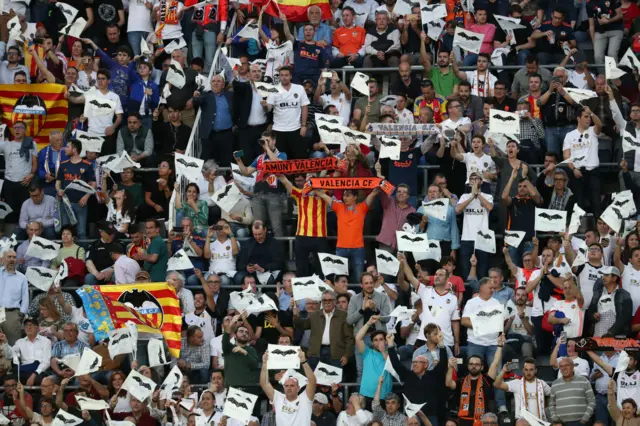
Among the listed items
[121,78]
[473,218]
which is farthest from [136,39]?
[473,218]

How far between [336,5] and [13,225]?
19.8 ft

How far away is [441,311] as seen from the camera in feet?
75.9

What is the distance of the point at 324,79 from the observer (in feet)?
87.4

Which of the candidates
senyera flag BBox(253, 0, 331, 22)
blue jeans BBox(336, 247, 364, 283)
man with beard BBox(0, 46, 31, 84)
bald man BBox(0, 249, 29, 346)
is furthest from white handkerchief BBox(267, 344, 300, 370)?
man with beard BBox(0, 46, 31, 84)

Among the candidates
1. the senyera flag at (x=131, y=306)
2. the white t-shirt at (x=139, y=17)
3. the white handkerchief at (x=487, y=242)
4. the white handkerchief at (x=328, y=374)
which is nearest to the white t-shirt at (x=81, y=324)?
the senyera flag at (x=131, y=306)

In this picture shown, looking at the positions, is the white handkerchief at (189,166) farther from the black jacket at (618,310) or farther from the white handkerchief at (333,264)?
the black jacket at (618,310)

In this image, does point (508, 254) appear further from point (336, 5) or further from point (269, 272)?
point (336, 5)

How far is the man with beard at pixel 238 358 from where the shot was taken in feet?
74.8

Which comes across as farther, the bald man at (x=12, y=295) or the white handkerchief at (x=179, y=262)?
the bald man at (x=12, y=295)

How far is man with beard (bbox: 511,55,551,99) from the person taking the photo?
2688 cm

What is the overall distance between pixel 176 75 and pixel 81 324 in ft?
14.6

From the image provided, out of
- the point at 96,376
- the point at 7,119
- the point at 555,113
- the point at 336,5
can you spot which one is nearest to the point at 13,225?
the point at 7,119

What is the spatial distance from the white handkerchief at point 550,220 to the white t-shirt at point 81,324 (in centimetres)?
590

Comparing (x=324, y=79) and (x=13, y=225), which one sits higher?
(x=324, y=79)
